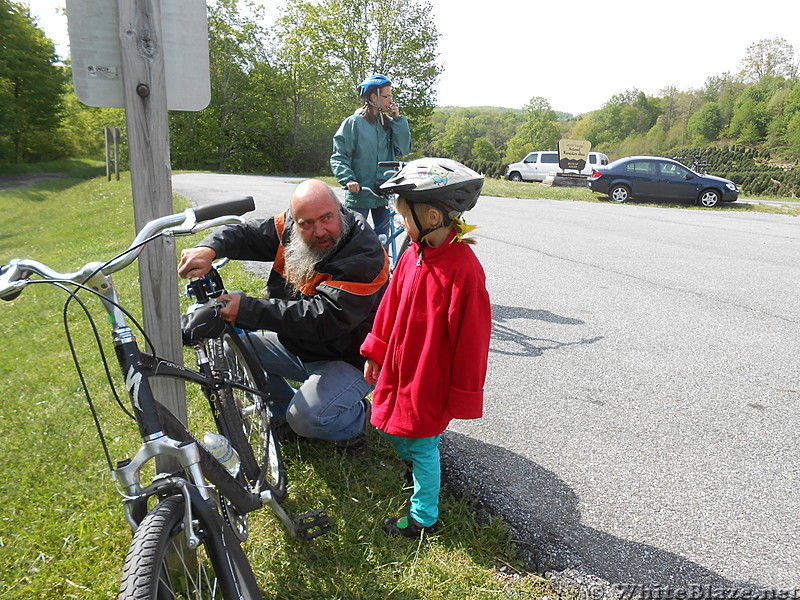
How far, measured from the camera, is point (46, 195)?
29.9 meters

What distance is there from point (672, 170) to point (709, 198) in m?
1.51

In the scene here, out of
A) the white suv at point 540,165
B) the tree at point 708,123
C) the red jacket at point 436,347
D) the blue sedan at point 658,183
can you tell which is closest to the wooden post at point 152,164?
the red jacket at point 436,347

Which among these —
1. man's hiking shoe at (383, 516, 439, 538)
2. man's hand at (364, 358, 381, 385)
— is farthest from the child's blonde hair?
man's hiking shoe at (383, 516, 439, 538)

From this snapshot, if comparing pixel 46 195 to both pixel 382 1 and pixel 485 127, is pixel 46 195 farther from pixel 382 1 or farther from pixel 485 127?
pixel 485 127

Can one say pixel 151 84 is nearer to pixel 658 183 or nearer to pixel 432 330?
pixel 432 330

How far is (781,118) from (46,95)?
219 feet

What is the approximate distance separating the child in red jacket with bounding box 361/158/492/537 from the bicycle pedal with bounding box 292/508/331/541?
34 cm

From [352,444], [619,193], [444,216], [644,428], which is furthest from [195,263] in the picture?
[619,193]

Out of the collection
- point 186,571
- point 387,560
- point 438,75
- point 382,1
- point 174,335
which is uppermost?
point 382,1

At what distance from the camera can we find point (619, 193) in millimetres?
19656

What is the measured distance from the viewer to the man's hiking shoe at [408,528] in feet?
8.37

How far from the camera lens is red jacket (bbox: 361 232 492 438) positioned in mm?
2291

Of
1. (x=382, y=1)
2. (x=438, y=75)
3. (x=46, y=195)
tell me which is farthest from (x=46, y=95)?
(x=438, y=75)

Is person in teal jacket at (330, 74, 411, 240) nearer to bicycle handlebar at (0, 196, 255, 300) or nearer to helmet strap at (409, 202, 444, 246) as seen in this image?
helmet strap at (409, 202, 444, 246)
